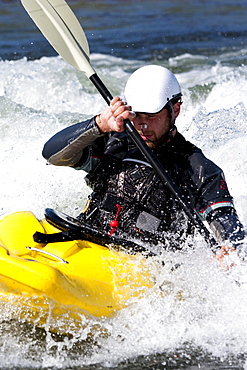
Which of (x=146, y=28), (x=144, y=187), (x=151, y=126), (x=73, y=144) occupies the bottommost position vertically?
(x=146, y=28)

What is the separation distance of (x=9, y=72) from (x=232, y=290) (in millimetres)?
5105

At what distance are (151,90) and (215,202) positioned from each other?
25.0 inches

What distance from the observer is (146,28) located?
12.2 m

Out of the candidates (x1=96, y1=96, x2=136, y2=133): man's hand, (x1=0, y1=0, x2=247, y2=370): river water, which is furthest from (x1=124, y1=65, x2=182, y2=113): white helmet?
(x1=0, y1=0, x2=247, y2=370): river water

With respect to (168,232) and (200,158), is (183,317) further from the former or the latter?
(200,158)

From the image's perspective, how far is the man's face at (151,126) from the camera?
3.00 metres

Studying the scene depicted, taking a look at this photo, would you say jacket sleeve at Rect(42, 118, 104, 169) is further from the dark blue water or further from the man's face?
the dark blue water

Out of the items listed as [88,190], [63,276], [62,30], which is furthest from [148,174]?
[88,190]

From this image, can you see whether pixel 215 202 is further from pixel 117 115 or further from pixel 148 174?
pixel 117 115

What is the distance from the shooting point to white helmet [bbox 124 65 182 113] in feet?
9.73

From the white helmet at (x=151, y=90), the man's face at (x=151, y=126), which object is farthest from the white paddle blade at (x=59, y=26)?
the man's face at (x=151, y=126)

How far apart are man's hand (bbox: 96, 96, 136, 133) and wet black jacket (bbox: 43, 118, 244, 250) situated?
10 centimetres

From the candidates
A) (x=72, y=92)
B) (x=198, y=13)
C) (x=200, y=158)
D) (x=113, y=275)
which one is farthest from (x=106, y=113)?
(x=198, y=13)

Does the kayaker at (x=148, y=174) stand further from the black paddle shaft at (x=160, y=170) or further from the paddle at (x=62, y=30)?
the paddle at (x=62, y=30)
